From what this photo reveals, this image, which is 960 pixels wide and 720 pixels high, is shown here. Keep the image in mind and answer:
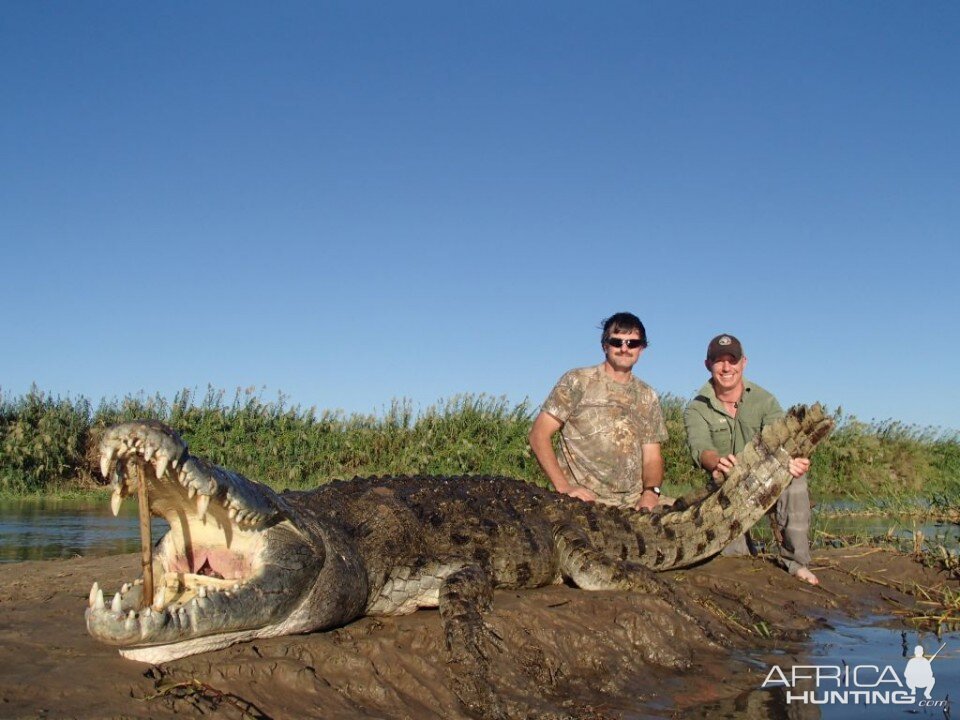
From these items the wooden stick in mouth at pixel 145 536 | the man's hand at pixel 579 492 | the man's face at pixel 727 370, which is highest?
the man's face at pixel 727 370

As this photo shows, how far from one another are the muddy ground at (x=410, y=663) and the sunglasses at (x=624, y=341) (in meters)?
2.19

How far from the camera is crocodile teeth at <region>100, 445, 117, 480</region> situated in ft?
11.1

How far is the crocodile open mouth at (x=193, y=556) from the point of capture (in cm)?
350

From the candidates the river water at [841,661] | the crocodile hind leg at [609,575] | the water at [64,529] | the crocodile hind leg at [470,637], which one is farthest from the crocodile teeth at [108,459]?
the water at [64,529]

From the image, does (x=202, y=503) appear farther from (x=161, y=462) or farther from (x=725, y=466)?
(x=725, y=466)

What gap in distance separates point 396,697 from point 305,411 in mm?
12560

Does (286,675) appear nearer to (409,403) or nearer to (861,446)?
(409,403)

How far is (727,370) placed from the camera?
290 inches

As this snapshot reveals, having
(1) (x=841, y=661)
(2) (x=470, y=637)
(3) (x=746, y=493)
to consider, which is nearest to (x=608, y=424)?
(3) (x=746, y=493)

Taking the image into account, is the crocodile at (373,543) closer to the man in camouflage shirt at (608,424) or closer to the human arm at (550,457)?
the human arm at (550,457)

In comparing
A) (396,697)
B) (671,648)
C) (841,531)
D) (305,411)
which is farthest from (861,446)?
(396,697)

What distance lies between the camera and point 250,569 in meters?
4.11

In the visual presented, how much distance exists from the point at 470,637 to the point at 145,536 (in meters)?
1.68

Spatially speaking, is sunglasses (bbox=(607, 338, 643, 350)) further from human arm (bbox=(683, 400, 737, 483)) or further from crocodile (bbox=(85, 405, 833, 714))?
crocodile (bbox=(85, 405, 833, 714))
